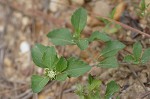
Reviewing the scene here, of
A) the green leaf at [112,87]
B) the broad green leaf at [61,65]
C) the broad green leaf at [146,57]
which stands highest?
the broad green leaf at [61,65]

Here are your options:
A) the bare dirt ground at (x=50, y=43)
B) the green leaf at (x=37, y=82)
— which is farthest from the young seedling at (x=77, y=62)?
the bare dirt ground at (x=50, y=43)

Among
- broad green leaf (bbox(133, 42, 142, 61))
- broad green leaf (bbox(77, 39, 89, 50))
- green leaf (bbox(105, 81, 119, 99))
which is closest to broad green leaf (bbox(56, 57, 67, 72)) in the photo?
broad green leaf (bbox(77, 39, 89, 50))

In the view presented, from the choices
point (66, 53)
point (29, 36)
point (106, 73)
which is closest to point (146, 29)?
point (106, 73)

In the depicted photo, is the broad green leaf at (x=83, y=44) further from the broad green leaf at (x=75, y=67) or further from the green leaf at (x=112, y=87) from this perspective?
the green leaf at (x=112, y=87)

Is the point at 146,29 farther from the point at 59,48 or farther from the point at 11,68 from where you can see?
the point at 11,68

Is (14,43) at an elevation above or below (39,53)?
above

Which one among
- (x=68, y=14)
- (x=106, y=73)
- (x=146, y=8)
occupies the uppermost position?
(x=68, y=14)
